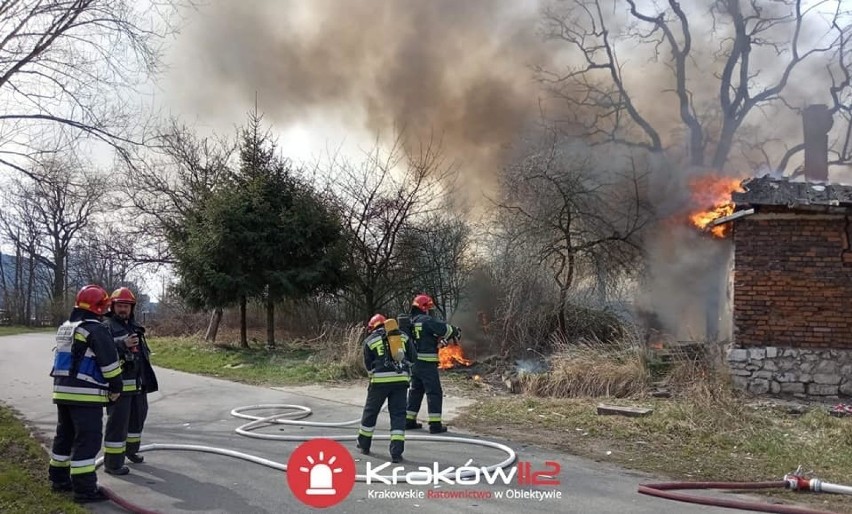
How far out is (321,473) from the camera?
573 centimetres

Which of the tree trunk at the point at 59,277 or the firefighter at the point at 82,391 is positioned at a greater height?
the tree trunk at the point at 59,277

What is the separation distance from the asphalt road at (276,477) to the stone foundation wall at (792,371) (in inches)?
172

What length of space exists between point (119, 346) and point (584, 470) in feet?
14.3

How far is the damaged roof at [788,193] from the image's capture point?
9.03m

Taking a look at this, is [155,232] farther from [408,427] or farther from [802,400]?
[802,400]

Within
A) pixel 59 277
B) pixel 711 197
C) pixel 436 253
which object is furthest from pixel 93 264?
pixel 711 197

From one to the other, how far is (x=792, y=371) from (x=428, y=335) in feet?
18.0

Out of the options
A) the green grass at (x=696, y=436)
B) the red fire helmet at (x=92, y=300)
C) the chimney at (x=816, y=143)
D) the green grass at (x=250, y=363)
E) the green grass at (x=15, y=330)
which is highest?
the chimney at (x=816, y=143)

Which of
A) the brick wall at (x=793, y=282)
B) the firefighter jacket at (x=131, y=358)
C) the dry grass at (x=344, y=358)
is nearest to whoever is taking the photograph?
the firefighter jacket at (x=131, y=358)

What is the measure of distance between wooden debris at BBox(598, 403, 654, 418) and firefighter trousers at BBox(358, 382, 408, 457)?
3216 mm

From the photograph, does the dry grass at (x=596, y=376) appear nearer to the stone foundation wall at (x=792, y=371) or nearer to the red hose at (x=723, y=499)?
the stone foundation wall at (x=792, y=371)

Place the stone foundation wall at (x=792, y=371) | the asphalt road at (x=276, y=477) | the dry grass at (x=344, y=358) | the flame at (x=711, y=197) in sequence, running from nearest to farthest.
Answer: the asphalt road at (x=276, y=477)
the stone foundation wall at (x=792, y=371)
the flame at (x=711, y=197)
the dry grass at (x=344, y=358)

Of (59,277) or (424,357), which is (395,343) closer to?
(424,357)

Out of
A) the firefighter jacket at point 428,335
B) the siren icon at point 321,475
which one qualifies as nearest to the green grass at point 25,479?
the siren icon at point 321,475
